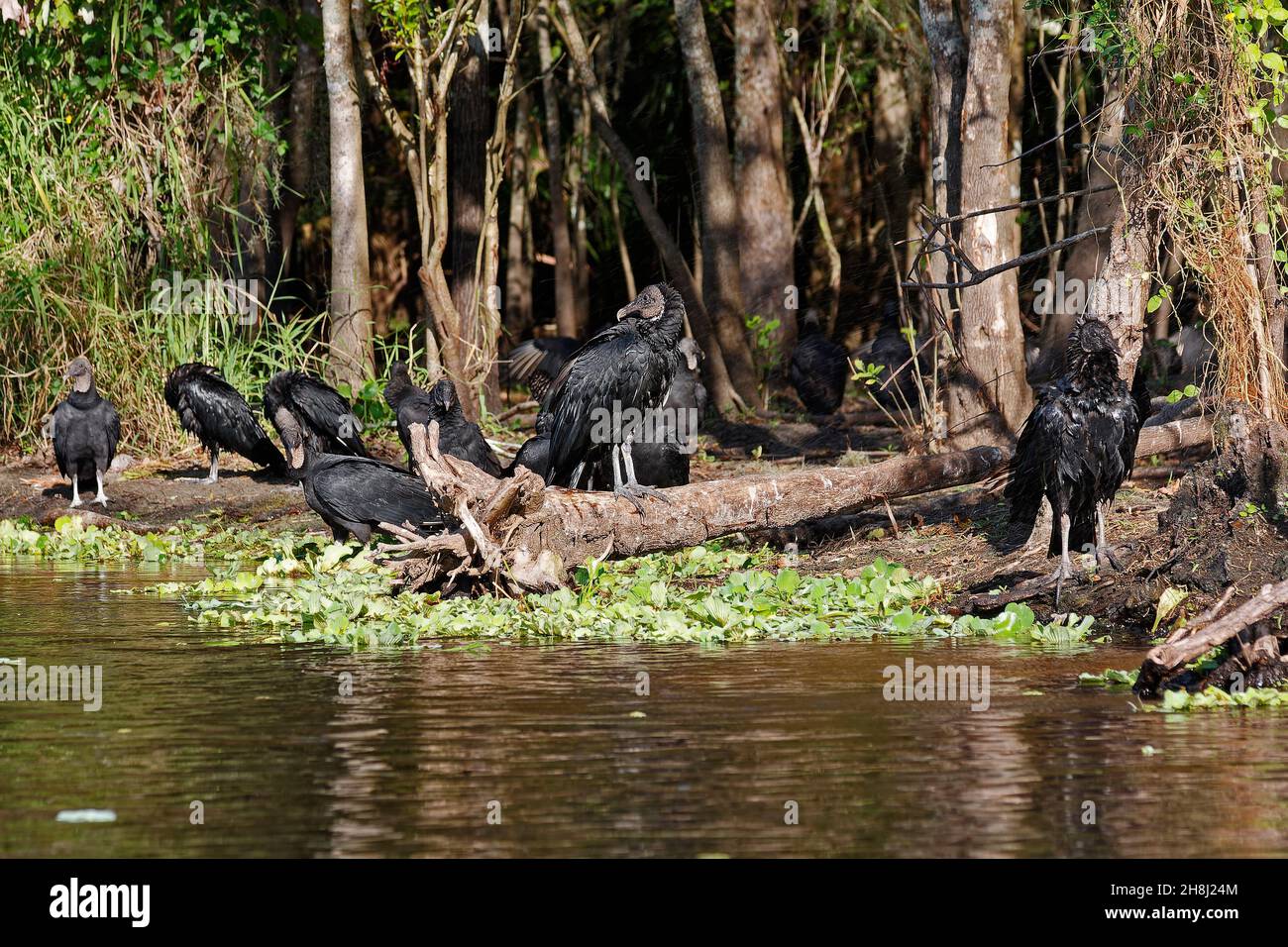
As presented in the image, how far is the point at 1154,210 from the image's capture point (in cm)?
829

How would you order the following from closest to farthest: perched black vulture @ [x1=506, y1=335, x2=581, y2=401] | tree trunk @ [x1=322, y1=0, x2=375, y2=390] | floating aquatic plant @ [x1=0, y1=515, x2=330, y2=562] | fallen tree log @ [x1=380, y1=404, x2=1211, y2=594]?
fallen tree log @ [x1=380, y1=404, x2=1211, y2=594], floating aquatic plant @ [x1=0, y1=515, x2=330, y2=562], tree trunk @ [x1=322, y1=0, x2=375, y2=390], perched black vulture @ [x1=506, y1=335, x2=581, y2=401]

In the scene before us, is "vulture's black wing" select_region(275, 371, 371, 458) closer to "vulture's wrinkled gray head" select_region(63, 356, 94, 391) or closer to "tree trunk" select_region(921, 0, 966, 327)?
"vulture's wrinkled gray head" select_region(63, 356, 94, 391)

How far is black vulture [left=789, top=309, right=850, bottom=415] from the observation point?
15.5 meters

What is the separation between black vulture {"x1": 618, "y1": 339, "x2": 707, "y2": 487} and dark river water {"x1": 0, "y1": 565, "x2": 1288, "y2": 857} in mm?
3979

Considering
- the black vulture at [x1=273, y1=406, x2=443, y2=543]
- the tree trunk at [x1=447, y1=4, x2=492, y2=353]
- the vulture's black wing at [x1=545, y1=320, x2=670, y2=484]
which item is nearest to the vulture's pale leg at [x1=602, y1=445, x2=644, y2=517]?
the vulture's black wing at [x1=545, y1=320, x2=670, y2=484]

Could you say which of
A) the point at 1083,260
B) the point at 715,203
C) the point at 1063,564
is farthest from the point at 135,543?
the point at 1083,260

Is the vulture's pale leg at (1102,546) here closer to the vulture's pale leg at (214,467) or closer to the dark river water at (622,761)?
the dark river water at (622,761)

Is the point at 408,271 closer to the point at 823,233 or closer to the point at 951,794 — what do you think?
the point at 823,233

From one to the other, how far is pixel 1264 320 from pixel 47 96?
11.6 metres

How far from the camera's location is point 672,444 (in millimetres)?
11086

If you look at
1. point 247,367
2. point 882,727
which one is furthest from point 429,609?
point 247,367

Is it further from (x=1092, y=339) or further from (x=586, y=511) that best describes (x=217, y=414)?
(x=1092, y=339)

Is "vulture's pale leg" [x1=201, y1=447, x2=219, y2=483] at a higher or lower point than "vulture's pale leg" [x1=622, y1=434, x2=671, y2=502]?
higher

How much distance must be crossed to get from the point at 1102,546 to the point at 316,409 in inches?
259
